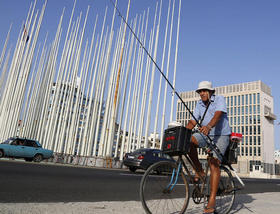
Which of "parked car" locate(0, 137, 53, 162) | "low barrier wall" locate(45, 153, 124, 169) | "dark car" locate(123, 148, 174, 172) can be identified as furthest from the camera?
"low barrier wall" locate(45, 153, 124, 169)

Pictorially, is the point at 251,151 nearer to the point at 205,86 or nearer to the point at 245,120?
the point at 245,120

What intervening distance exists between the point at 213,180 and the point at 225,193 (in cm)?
56

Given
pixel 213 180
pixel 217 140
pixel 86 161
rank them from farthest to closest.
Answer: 1. pixel 86 161
2. pixel 217 140
3. pixel 213 180

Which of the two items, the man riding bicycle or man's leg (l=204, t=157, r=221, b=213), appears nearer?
man's leg (l=204, t=157, r=221, b=213)

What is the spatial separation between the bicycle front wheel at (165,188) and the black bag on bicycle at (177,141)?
17 cm

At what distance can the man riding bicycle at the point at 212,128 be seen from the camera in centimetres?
331

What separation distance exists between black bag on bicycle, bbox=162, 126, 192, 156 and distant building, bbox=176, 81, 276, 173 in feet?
293

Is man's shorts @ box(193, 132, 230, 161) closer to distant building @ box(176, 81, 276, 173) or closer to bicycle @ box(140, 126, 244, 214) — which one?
bicycle @ box(140, 126, 244, 214)

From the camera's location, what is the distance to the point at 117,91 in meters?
22.6

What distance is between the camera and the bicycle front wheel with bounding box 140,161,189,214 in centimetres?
278

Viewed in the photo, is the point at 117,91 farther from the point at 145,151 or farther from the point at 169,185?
the point at 169,185

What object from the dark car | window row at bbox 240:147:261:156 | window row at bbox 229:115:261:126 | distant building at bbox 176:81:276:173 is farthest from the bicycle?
window row at bbox 229:115:261:126

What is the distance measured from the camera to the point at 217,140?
11.8ft

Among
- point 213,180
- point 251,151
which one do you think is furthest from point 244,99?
point 213,180
